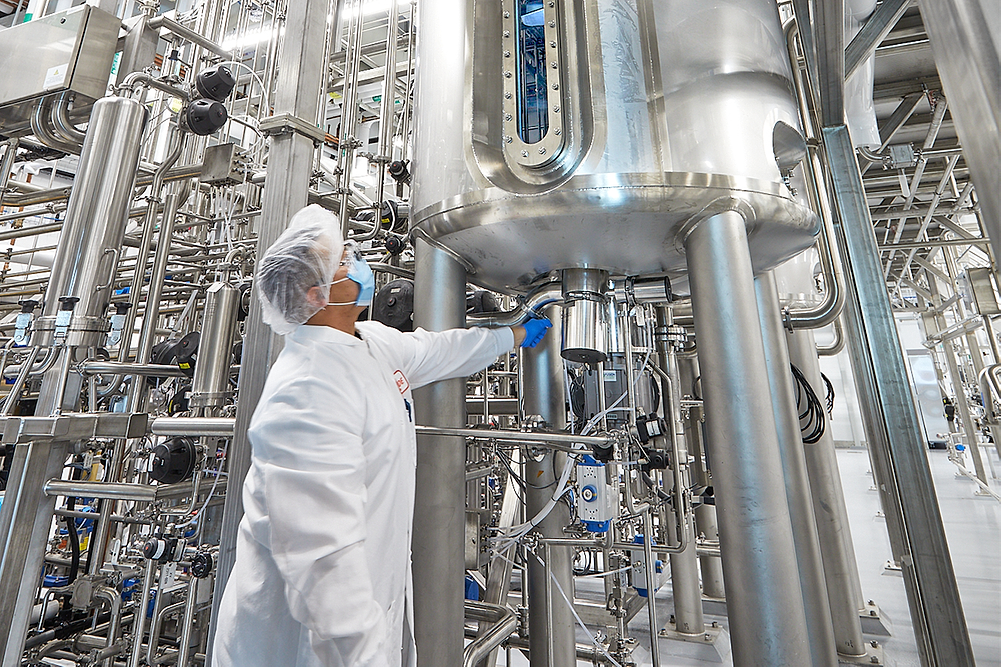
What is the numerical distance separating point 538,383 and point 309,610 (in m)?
1.08

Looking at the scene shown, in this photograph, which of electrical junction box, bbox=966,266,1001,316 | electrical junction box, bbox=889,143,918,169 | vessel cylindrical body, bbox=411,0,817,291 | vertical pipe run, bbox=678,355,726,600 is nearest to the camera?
vessel cylindrical body, bbox=411,0,817,291

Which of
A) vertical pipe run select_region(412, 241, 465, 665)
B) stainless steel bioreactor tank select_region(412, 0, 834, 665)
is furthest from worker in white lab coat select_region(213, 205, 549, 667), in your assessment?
stainless steel bioreactor tank select_region(412, 0, 834, 665)

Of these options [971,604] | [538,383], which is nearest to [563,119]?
[538,383]

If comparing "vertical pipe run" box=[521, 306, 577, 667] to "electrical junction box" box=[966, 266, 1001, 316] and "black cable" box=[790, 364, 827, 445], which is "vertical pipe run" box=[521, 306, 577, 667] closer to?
"black cable" box=[790, 364, 827, 445]

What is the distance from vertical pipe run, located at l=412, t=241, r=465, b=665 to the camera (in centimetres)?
112

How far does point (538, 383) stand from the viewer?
1706 millimetres

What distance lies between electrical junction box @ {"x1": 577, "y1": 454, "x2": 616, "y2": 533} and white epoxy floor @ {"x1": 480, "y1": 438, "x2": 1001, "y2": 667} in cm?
108

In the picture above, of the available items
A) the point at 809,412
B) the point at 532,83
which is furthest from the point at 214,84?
the point at 809,412

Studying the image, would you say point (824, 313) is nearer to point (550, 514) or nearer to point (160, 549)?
point (550, 514)

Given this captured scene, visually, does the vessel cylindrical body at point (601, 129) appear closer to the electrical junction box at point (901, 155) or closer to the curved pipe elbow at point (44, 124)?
the curved pipe elbow at point (44, 124)

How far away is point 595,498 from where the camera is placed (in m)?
1.38

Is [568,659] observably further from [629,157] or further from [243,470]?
[629,157]

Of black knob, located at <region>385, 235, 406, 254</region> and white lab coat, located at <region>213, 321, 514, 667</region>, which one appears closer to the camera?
white lab coat, located at <region>213, 321, 514, 667</region>

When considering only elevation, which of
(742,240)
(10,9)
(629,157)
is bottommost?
(742,240)
